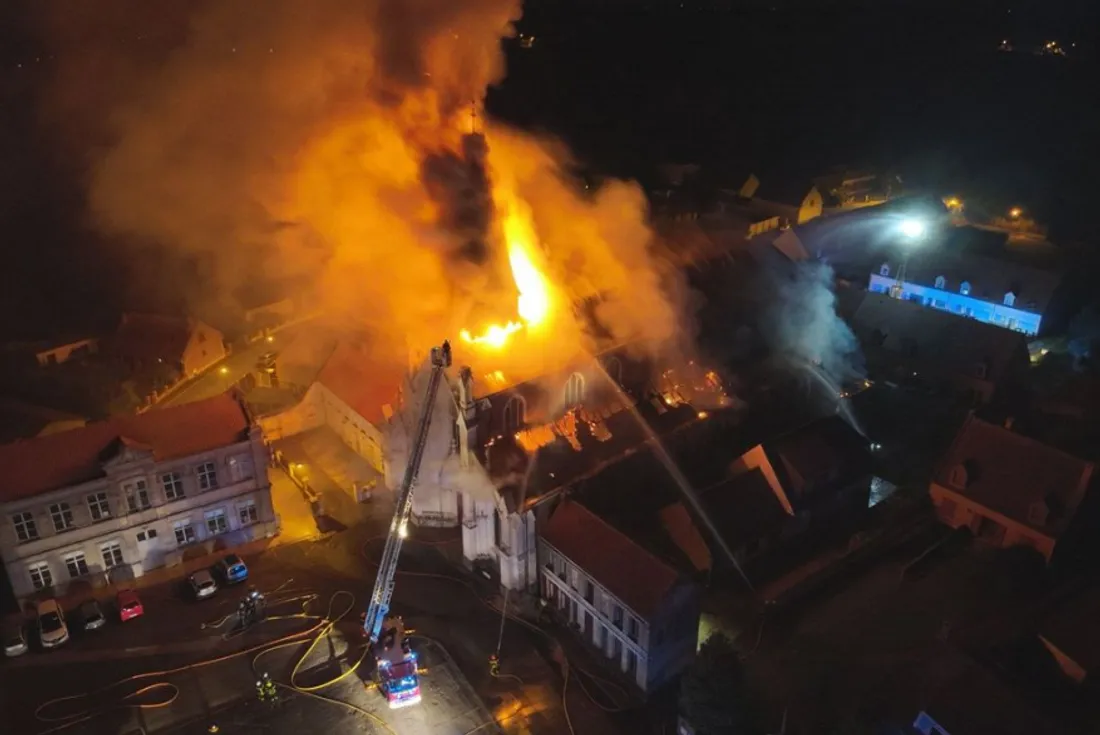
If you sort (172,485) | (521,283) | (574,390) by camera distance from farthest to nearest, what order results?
(521,283) < (574,390) < (172,485)

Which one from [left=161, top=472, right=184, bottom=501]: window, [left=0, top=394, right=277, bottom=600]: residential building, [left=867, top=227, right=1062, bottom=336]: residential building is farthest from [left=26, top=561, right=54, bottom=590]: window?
[left=867, top=227, right=1062, bottom=336]: residential building

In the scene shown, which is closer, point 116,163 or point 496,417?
point 496,417

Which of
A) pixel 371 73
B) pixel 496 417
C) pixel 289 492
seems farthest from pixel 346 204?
pixel 496 417

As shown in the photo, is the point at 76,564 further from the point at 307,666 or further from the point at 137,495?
the point at 307,666

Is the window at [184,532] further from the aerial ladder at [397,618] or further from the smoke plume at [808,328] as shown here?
the smoke plume at [808,328]

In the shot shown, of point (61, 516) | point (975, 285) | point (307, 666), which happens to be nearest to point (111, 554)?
point (61, 516)

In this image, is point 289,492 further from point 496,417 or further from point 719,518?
point 719,518

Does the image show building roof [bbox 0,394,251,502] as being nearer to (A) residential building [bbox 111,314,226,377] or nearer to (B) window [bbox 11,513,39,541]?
(B) window [bbox 11,513,39,541]
